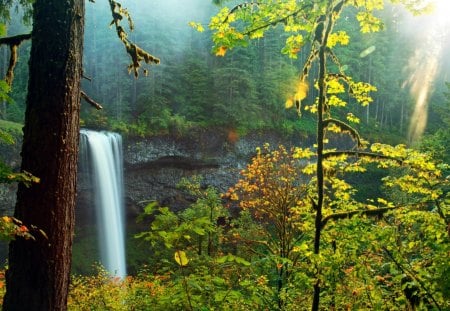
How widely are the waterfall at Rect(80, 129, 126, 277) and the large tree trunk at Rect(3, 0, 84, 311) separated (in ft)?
74.9

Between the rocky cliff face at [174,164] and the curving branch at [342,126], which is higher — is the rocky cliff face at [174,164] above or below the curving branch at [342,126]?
below

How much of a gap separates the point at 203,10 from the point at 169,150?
72.0ft

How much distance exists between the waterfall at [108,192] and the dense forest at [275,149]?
1.84 m

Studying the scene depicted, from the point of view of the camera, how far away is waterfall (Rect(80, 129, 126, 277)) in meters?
26.0

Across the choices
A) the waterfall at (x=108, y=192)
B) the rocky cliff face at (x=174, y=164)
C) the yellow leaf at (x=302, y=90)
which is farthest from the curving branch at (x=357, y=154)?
the rocky cliff face at (x=174, y=164)

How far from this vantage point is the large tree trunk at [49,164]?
3566mm

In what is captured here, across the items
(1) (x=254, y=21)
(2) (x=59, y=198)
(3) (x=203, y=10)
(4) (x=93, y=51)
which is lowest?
(2) (x=59, y=198)

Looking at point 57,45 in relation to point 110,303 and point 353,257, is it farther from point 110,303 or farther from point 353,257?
point 110,303

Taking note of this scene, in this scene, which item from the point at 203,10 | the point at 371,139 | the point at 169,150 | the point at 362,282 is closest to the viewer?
the point at 362,282

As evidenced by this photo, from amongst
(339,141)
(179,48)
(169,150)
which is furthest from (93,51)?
(339,141)

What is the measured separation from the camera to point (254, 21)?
194 inches

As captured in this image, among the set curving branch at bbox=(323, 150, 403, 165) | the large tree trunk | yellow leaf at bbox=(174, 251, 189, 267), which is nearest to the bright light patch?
curving branch at bbox=(323, 150, 403, 165)

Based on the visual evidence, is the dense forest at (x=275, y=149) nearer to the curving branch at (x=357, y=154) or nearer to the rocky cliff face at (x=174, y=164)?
the curving branch at (x=357, y=154)

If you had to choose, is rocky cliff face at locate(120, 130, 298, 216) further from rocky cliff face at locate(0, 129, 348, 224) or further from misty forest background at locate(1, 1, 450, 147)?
misty forest background at locate(1, 1, 450, 147)
